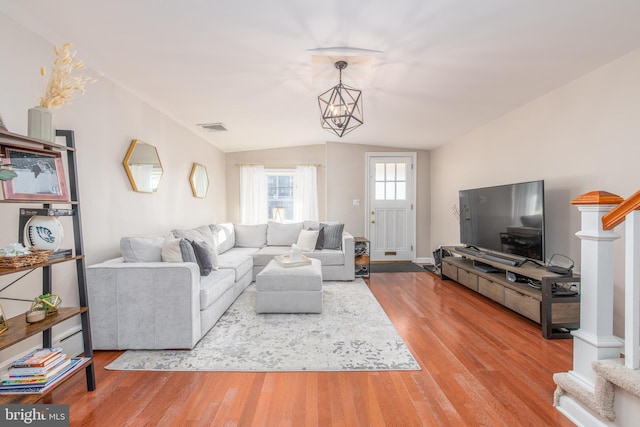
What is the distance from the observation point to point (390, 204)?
5684 mm

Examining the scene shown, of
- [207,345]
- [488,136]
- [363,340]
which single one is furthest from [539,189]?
[207,345]

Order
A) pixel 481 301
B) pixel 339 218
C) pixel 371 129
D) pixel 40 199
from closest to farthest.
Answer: pixel 40 199 → pixel 481 301 → pixel 371 129 → pixel 339 218

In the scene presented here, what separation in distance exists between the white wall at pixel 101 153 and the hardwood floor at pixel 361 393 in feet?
2.94

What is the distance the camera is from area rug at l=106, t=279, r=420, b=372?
2041mm

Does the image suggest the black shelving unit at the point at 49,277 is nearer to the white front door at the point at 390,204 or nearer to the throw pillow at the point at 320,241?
the throw pillow at the point at 320,241

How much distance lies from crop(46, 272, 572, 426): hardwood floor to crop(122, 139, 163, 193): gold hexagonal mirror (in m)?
1.64

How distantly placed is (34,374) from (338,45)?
2.72m

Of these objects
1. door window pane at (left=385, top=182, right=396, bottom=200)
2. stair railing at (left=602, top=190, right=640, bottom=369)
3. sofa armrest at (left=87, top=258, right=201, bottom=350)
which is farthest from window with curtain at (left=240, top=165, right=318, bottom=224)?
stair railing at (left=602, top=190, right=640, bottom=369)

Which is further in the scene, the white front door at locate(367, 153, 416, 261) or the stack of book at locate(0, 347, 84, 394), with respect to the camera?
the white front door at locate(367, 153, 416, 261)

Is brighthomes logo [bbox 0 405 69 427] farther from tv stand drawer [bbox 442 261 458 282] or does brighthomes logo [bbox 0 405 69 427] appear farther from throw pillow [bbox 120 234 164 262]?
A: tv stand drawer [bbox 442 261 458 282]

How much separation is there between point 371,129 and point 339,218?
1875mm

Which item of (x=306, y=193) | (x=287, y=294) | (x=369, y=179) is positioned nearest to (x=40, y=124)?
(x=287, y=294)

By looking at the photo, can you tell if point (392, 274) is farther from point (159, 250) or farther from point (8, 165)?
point (8, 165)

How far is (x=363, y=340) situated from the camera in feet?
7.89
